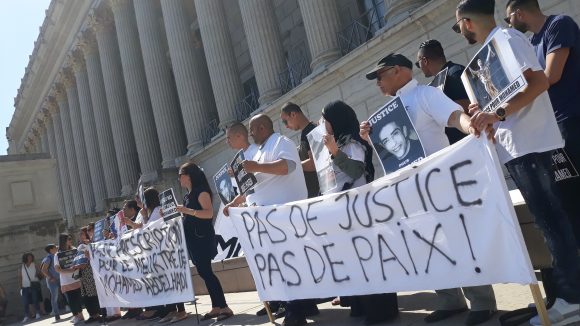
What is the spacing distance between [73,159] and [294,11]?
23203 mm

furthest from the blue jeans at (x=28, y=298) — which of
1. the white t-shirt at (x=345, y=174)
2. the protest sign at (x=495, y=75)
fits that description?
the protest sign at (x=495, y=75)

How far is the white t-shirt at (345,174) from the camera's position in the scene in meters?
4.07

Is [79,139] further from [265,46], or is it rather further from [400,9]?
[400,9]

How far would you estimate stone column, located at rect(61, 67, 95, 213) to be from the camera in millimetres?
33531

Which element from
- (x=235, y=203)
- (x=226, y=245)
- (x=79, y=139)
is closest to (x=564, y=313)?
(x=235, y=203)

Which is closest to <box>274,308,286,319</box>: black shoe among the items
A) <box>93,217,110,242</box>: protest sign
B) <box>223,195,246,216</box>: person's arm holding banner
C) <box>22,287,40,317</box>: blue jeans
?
<box>223,195,246,216</box>: person's arm holding banner

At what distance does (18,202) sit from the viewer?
16.1 m

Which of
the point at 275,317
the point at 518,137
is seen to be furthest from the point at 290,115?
the point at 518,137

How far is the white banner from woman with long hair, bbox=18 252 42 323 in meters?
Answer: 10.5

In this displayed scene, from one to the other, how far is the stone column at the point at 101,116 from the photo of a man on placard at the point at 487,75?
27200 mm

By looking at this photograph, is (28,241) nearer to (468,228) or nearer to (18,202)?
(18,202)

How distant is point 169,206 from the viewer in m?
6.18

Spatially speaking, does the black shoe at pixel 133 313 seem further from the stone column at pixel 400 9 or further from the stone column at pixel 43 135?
the stone column at pixel 43 135

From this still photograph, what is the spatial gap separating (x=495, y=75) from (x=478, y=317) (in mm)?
1575
